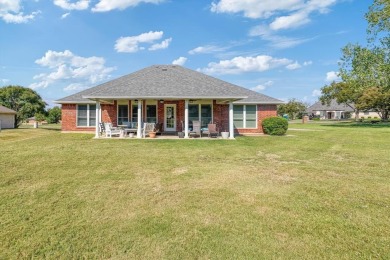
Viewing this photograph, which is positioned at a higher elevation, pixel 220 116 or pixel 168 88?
pixel 168 88

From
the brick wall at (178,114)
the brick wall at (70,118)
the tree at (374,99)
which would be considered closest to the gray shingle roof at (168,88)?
the brick wall at (70,118)

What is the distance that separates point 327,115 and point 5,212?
88.4 metres

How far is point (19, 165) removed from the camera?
8320mm

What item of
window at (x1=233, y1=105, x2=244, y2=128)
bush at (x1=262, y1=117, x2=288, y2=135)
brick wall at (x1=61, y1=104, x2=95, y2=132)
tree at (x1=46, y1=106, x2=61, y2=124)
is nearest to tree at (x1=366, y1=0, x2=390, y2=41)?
bush at (x1=262, y1=117, x2=288, y2=135)

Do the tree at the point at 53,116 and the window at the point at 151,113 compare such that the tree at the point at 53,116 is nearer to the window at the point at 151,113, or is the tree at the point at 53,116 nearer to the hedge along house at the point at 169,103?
the hedge along house at the point at 169,103

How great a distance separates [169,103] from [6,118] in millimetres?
24770

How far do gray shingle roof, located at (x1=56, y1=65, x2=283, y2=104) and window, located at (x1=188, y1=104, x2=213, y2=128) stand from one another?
1.89 metres

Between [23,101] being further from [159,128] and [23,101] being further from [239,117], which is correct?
[239,117]

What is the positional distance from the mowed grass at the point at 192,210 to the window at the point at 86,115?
13.2 meters

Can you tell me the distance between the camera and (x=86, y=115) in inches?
865

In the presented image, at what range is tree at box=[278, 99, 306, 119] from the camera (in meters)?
Answer: 72.0

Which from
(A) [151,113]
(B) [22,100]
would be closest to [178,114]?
(A) [151,113]

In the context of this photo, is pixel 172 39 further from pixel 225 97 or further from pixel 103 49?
pixel 225 97

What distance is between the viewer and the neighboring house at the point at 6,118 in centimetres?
3166
